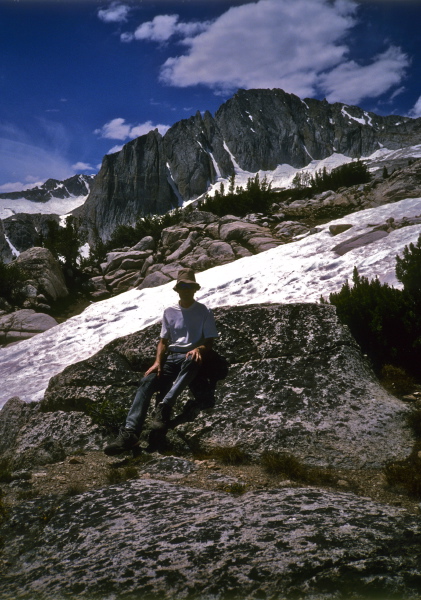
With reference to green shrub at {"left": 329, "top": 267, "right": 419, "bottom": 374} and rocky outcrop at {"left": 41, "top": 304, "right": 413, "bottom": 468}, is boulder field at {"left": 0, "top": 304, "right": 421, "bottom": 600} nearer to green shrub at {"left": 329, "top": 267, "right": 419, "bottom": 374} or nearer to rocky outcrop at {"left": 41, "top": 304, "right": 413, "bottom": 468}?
rocky outcrop at {"left": 41, "top": 304, "right": 413, "bottom": 468}

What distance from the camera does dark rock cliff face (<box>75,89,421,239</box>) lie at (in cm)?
17388

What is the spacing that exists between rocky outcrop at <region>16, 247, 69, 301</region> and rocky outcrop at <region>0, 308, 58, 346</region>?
7.40ft

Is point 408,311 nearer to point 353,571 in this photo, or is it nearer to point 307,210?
point 353,571

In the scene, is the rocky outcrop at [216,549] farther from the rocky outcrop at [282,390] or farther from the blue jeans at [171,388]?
the blue jeans at [171,388]

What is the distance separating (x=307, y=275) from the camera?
12.1m

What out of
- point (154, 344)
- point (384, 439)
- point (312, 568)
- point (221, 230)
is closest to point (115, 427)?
point (154, 344)

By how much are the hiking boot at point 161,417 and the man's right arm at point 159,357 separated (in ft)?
1.80

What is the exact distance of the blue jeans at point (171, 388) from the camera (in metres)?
5.23

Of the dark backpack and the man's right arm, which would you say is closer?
the man's right arm

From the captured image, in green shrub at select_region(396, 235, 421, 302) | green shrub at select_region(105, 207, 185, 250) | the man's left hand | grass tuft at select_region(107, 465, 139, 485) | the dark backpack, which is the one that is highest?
green shrub at select_region(105, 207, 185, 250)

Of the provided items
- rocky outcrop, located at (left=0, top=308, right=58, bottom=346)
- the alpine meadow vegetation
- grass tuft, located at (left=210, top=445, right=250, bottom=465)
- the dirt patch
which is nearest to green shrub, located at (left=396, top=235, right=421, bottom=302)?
the alpine meadow vegetation

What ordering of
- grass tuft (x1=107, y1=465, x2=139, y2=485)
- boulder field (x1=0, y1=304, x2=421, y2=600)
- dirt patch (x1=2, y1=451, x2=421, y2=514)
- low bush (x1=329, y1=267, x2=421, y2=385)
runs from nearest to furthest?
boulder field (x1=0, y1=304, x2=421, y2=600)
dirt patch (x1=2, y1=451, x2=421, y2=514)
grass tuft (x1=107, y1=465, x2=139, y2=485)
low bush (x1=329, y1=267, x2=421, y2=385)

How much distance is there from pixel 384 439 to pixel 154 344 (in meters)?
4.21

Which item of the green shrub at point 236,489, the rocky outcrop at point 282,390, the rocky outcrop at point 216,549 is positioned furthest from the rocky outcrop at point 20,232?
the rocky outcrop at point 216,549
